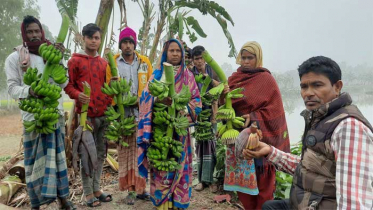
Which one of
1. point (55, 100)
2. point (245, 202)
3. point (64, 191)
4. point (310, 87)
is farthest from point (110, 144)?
point (310, 87)

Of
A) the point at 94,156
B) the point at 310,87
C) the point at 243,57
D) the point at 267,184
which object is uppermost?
the point at 243,57

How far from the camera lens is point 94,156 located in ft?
9.21

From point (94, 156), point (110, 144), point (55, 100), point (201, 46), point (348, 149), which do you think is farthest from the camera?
point (110, 144)

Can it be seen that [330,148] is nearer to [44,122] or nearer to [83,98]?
[83,98]

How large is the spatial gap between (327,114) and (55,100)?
2.32 meters

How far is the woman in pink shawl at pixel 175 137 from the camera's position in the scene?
269 centimetres

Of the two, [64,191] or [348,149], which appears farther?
[64,191]

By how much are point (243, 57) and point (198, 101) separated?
68 centimetres

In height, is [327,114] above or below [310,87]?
below

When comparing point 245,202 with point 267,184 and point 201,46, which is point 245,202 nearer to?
point 267,184

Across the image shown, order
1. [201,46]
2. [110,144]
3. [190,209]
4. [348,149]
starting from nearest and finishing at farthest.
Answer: [348,149]
[190,209]
[201,46]
[110,144]

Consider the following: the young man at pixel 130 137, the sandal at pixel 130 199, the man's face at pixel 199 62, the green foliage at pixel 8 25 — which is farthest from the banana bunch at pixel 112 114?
the green foliage at pixel 8 25

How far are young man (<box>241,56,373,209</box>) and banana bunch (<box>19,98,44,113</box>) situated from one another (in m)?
1.92

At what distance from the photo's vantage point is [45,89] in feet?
7.55
